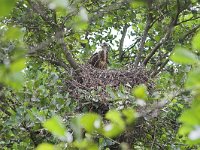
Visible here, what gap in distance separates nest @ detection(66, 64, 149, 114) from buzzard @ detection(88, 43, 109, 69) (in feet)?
2.89

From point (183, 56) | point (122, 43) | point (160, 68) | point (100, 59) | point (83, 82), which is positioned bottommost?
point (183, 56)

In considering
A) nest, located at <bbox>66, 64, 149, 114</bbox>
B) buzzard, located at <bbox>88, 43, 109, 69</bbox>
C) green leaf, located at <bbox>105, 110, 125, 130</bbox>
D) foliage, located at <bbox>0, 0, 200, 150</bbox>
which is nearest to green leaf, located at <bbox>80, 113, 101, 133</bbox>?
green leaf, located at <bbox>105, 110, 125, 130</bbox>

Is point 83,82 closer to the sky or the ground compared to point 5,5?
closer to the sky

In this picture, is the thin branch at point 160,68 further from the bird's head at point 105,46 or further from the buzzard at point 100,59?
the bird's head at point 105,46

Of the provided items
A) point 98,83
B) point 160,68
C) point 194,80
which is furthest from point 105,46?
point 194,80

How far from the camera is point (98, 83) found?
4168 mm

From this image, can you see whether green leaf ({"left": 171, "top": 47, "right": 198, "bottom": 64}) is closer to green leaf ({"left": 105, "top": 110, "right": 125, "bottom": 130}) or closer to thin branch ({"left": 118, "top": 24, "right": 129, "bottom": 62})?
green leaf ({"left": 105, "top": 110, "right": 125, "bottom": 130})

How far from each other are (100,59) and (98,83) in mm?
1381

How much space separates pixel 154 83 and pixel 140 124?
0.77 m

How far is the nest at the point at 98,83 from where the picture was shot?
380 centimetres

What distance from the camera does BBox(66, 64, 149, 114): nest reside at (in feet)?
12.5

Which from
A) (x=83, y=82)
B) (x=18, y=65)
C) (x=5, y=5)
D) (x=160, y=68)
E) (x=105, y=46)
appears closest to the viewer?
(x=5, y=5)

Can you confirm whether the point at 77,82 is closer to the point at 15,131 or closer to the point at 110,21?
the point at 15,131

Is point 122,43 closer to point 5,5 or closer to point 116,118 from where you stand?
point 116,118
